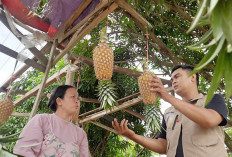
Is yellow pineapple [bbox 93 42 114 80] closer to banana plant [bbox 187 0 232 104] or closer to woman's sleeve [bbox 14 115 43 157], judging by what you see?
woman's sleeve [bbox 14 115 43 157]

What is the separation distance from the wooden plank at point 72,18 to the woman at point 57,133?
0.62m

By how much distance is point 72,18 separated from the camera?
2.24 metres

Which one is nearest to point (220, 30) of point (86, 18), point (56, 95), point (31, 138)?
point (31, 138)

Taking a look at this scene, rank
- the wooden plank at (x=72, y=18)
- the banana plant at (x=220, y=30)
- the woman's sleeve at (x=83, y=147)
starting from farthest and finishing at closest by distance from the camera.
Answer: the wooden plank at (x=72, y=18) < the woman's sleeve at (x=83, y=147) < the banana plant at (x=220, y=30)

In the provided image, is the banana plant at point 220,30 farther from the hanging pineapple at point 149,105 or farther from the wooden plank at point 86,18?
the wooden plank at point 86,18

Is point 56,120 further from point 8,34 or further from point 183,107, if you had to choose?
point 183,107

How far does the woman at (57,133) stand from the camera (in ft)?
5.27

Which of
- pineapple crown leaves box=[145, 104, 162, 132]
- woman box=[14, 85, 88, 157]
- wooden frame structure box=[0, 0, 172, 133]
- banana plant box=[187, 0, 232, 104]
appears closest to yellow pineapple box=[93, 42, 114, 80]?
wooden frame structure box=[0, 0, 172, 133]

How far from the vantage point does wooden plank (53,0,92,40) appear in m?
2.07

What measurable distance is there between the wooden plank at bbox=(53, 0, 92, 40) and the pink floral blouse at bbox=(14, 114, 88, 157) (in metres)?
0.93

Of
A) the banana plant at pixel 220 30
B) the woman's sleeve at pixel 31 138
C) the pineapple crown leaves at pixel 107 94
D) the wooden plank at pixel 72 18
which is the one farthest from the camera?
the wooden plank at pixel 72 18

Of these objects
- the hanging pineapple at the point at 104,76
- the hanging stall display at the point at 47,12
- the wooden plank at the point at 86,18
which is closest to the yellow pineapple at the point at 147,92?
the hanging pineapple at the point at 104,76

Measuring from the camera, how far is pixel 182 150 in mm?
1856

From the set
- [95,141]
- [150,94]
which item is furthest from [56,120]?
[95,141]
